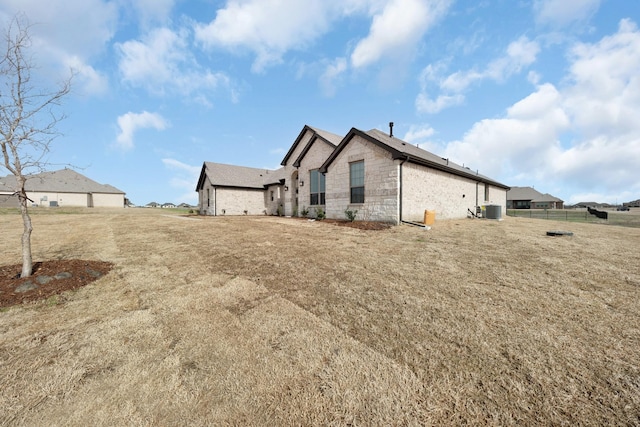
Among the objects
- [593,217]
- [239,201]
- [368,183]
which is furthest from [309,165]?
[593,217]

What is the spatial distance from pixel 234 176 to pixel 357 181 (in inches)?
696

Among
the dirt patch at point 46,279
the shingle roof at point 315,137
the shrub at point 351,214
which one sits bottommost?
the dirt patch at point 46,279

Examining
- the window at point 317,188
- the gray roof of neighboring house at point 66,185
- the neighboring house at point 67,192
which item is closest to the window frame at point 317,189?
the window at point 317,188

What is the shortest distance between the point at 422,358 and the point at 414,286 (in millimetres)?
2069

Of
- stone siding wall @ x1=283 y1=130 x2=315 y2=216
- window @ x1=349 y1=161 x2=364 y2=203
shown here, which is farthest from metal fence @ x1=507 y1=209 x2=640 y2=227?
stone siding wall @ x1=283 y1=130 x2=315 y2=216

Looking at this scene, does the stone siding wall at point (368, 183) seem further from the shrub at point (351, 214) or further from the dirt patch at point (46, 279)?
the dirt patch at point (46, 279)

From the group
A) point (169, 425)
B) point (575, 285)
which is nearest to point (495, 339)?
point (575, 285)

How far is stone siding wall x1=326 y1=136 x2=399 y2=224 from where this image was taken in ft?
41.2

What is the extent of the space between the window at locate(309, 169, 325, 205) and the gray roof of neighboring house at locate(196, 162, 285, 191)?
6.59 metres

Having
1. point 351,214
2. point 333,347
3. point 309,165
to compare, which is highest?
point 309,165

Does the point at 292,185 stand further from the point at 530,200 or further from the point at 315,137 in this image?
the point at 530,200

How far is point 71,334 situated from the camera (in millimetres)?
3154

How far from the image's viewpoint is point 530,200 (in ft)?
197

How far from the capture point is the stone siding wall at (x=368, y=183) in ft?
41.2
